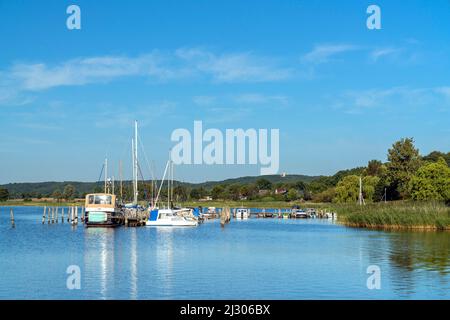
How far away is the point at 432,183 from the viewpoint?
102 meters

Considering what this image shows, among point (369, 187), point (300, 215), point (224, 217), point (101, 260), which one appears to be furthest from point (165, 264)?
point (369, 187)

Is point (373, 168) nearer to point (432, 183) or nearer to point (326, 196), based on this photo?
point (326, 196)

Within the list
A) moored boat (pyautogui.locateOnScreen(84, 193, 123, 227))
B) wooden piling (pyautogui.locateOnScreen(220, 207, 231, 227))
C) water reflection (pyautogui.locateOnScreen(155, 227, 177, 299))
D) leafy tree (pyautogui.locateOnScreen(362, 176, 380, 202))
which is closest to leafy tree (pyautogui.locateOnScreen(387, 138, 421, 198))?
leafy tree (pyautogui.locateOnScreen(362, 176, 380, 202))

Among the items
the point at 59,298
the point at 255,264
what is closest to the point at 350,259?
the point at 255,264


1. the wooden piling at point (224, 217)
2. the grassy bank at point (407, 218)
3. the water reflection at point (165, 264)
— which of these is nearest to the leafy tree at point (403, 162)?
the wooden piling at point (224, 217)

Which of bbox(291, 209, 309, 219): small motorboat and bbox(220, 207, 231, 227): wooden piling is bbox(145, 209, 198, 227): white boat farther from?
bbox(291, 209, 309, 219): small motorboat

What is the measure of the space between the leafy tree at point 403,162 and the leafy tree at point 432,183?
17827 millimetres

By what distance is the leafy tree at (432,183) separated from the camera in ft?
329

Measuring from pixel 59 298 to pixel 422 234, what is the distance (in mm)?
43405

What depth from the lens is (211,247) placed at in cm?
5244

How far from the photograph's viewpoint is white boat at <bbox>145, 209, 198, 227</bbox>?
278 ft

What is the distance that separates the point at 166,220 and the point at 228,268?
48823 mm

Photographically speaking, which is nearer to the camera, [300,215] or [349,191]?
[300,215]
